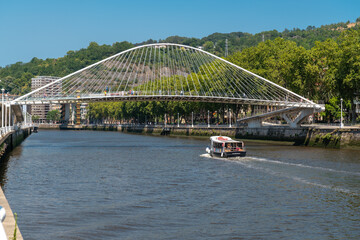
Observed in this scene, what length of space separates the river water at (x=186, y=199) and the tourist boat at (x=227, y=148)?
18.0 feet

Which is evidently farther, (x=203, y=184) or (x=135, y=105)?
(x=135, y=105)

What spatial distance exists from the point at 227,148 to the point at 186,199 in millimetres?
26204

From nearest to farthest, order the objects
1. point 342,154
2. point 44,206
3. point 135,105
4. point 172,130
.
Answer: point 44,206 < point 342,154 < point 172,130 < point 135,105

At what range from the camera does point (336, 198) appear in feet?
98.2

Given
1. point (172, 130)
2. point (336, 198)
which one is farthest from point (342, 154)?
point (172, 130)

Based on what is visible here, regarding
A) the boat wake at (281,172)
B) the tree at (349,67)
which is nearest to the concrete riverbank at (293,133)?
the tree at (349,67)

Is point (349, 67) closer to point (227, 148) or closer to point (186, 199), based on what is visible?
point (227, 148)

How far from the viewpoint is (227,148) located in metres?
55.5

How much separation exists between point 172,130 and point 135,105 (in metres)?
40.2

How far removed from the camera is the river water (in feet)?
74.5

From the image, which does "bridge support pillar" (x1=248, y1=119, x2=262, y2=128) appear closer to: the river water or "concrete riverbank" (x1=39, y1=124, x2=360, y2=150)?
"concrete riverbank" (x1=39, y1=124, x2=360, y2=150)

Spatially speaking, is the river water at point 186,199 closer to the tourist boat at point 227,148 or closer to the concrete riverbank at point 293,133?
the tourist boat at point 227,148

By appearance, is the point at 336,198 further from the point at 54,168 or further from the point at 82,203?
the point at 54,168

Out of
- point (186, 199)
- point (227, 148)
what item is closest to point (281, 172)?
point (186, 199)
